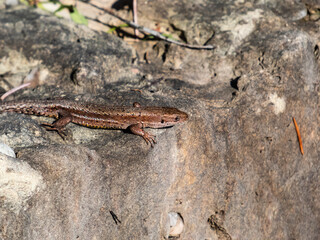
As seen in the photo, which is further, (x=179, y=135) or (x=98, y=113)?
(x=98, y=113)

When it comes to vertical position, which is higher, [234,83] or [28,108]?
[234,83]

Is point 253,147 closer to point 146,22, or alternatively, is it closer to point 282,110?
point 282,110

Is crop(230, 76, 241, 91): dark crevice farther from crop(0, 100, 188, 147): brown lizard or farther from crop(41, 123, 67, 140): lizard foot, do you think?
crop(41, 123, 67, 140): lizard foot

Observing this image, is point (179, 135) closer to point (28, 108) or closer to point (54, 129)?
point (54, 129)

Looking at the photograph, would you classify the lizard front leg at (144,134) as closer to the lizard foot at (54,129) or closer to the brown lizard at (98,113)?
the brown lizard at (98,113)

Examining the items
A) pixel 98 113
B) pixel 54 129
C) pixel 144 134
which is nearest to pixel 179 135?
pixel 144 134

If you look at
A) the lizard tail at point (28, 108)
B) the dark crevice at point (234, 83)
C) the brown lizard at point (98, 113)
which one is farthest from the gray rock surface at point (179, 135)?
the lizard tail at point (28, 108)
